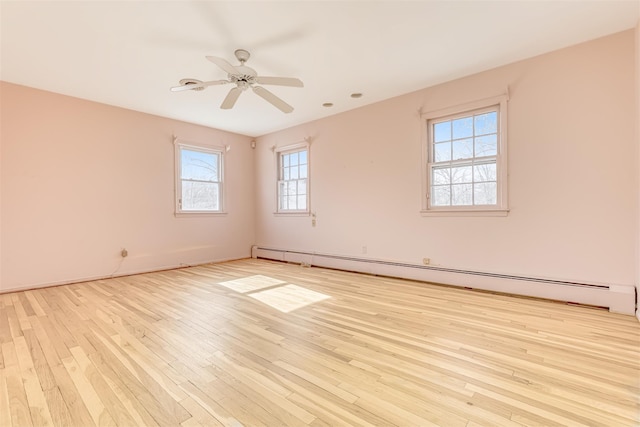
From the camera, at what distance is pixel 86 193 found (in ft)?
14.8

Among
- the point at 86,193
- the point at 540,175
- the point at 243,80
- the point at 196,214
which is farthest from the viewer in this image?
the point at 196,214

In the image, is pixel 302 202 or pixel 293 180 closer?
pixel 302 202

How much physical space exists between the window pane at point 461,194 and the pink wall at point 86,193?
15.1ft

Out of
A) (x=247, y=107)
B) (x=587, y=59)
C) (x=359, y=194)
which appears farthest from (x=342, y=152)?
(x=587, y=59)

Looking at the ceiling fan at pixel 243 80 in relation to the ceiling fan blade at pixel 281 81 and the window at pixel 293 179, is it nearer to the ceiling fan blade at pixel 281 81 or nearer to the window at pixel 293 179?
the ceiling fan blade at pixel 281 81

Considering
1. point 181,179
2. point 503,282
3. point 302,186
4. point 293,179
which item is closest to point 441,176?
point 503,282

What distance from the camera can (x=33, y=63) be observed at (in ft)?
11.0

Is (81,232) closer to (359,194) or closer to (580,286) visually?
(359,194)

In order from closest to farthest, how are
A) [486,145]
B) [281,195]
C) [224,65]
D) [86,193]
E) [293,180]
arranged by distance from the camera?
[224,65] < [486,145] < [86,193] < [293,180] < [281,195]

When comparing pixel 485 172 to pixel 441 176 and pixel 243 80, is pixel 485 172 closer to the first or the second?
pixel 441 176

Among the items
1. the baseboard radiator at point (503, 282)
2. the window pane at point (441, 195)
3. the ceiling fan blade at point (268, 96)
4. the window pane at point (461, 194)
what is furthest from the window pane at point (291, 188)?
the window pane at point (461, 194)

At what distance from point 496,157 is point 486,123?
481 millimetres

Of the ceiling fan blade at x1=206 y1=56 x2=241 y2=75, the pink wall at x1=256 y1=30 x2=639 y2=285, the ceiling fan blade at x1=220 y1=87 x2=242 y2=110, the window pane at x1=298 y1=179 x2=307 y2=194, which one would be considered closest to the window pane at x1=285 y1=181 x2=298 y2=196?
the window pane at x1=298 y1=179 x2=307 y2=194

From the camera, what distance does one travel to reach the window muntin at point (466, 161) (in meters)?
Answer: 3.68
